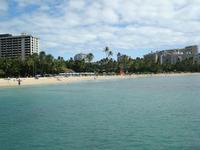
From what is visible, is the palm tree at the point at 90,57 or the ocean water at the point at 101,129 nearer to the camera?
the ocean water at the point at 101,129

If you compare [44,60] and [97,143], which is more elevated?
[44,60]

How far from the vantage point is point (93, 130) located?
24.5 metres

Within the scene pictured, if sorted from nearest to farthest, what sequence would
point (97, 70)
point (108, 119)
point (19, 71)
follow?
point (108, 119) → point (19, 71) → point (97, 70)

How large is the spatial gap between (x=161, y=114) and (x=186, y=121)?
456cm

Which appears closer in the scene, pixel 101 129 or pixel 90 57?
pixel 101 129

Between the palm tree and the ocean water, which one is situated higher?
the palm tree

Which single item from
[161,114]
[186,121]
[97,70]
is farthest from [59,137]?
[97,70]

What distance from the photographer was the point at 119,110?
35.5 metres

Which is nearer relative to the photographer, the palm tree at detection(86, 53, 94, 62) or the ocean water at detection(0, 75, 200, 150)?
the ocean water at detection(0, 75, 200, 150)

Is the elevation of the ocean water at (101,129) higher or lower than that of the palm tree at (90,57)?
lower

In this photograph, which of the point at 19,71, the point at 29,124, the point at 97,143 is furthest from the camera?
the point at 19,71

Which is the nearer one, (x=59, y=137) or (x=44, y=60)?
(x=59, y=137)

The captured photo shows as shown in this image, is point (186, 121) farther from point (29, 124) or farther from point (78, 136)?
point (29, 124)

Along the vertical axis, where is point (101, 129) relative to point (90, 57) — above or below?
below
